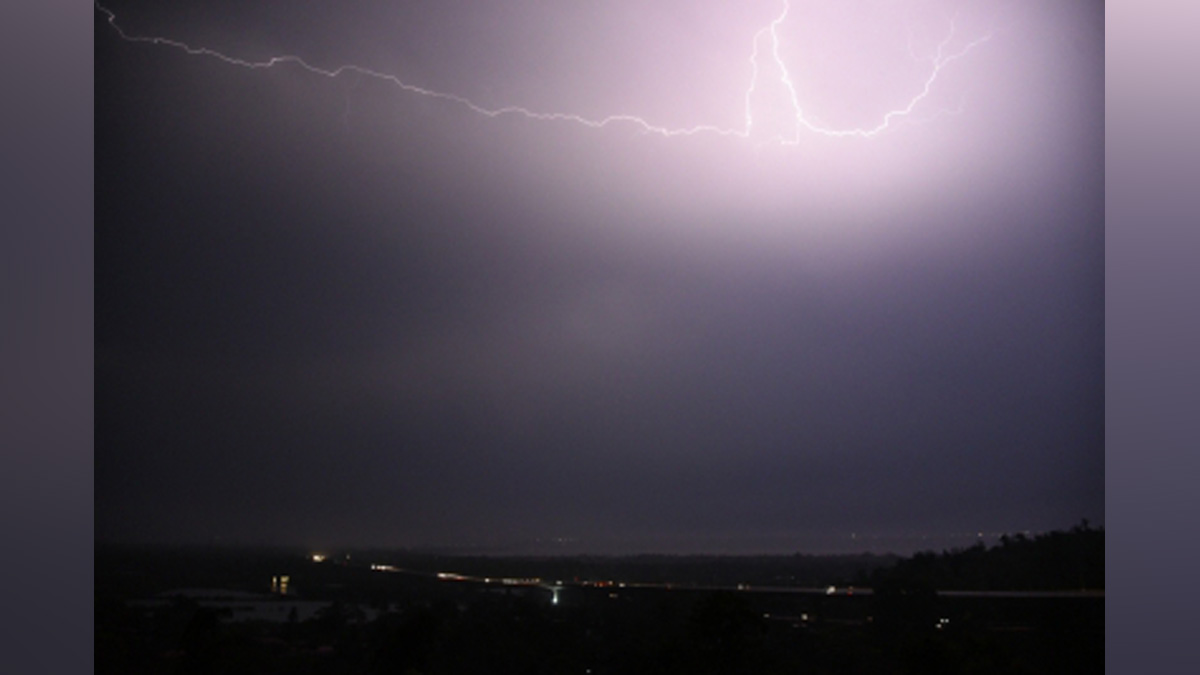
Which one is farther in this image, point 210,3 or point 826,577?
point 826,577

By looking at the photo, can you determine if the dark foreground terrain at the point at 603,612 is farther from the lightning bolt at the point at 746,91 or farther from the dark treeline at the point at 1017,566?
the lightning bolt at the point at 746,91

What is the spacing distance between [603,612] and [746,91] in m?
1.66

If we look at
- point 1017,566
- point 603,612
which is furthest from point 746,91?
point 1017,566

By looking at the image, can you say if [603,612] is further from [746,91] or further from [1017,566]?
[746,91]

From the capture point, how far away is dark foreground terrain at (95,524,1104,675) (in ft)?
8.93

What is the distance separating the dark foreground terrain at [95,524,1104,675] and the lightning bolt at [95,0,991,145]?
1331 millimetres

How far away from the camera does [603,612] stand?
2.92 metres

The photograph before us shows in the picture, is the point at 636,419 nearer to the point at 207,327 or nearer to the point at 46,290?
the point at 207,327

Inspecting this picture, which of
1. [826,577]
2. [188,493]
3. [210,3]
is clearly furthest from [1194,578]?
[210,3]

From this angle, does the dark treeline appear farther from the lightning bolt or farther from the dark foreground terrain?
the lightning bolt

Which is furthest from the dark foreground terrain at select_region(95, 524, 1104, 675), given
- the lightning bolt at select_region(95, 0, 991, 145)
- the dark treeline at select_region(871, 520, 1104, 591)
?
the lightning bolt at select_region(95, 0, 991, 145)

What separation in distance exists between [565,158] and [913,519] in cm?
160

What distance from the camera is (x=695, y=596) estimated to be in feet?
9.75

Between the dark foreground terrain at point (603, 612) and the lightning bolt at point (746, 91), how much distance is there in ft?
4.37
